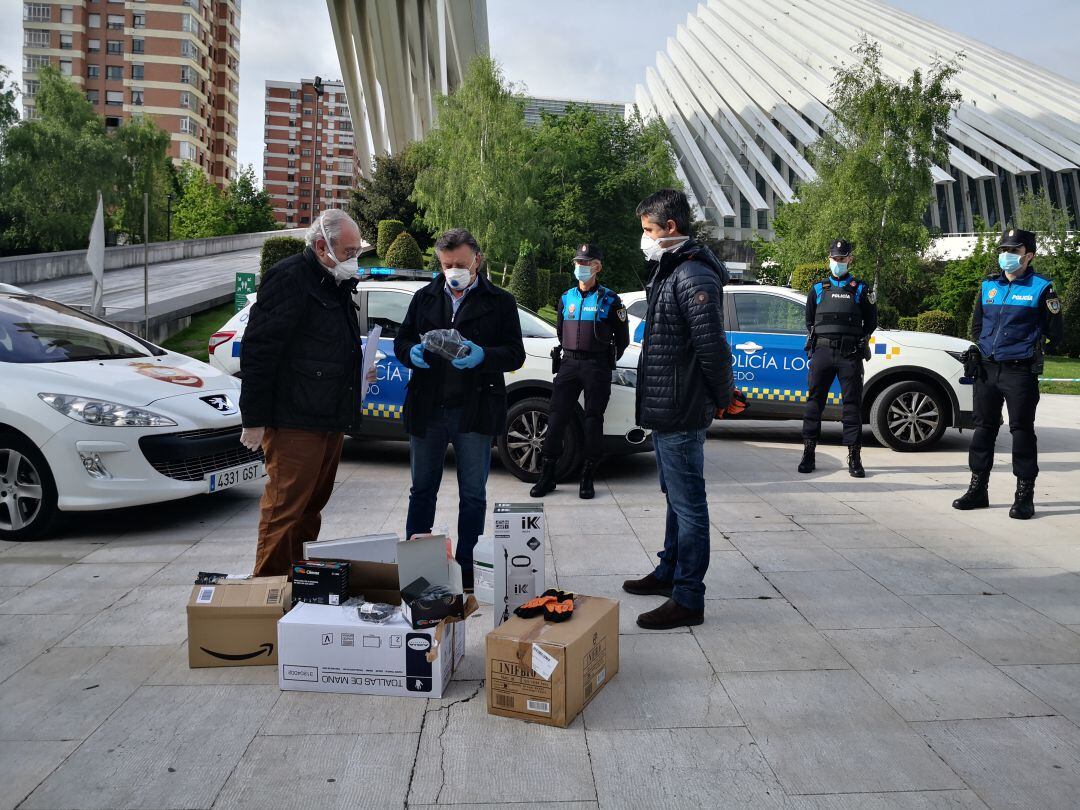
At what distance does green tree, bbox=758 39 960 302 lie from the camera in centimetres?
2319

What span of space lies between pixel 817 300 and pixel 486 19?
59.5m

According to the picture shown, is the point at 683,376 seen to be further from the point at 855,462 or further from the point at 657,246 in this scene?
the point at 855,462

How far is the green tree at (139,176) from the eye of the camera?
176 ft

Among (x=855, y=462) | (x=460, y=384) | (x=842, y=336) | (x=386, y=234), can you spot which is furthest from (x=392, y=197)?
(x=460, y=384)

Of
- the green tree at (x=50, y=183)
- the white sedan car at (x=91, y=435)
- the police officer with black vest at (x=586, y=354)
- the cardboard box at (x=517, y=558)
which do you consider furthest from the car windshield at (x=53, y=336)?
the green tree at (x=50, y=183)

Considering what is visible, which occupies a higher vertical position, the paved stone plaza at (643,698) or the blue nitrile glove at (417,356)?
the blue nitrile glove at (417,356)

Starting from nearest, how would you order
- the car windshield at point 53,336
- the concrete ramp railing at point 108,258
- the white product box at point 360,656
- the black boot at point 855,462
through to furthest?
the white product box at point 360,656
the car windshield at point 53,336
the black boot at point 855,462
the concrete ramp railing at point 108,258

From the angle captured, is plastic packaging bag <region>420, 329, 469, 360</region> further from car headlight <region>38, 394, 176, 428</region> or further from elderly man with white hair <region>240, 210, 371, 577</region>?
car headlight <region>38, 394, 176, 428</region>

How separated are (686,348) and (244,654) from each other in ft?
7.60

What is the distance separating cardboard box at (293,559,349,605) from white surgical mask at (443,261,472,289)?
5.54 feet

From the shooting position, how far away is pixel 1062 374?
22.2 metres

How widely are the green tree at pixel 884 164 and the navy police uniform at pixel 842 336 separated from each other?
16.9 metres

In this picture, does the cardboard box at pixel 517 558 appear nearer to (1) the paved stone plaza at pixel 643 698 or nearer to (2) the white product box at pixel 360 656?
(1) the paved stone plaza at pixel 643 698

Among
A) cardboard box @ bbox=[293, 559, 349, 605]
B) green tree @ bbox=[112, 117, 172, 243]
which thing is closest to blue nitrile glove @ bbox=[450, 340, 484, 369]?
cardboard box @ bbox=[293, 559, 349, 605]
